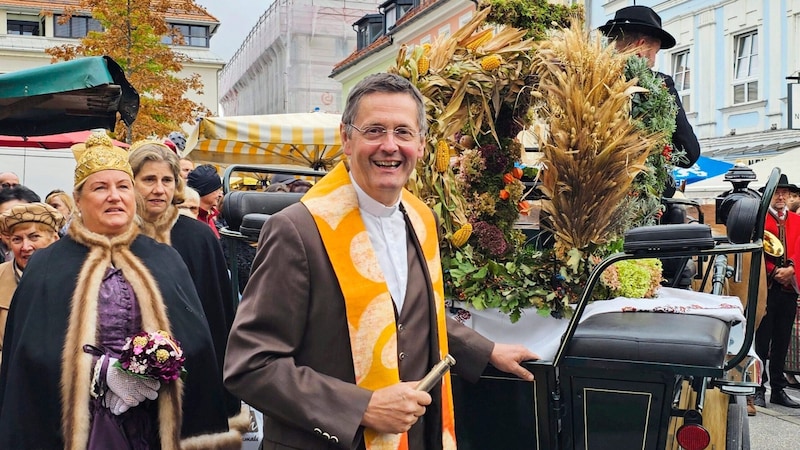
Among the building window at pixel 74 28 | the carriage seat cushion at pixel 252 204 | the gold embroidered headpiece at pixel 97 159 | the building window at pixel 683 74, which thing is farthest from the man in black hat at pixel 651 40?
the building window at pixel 74 28

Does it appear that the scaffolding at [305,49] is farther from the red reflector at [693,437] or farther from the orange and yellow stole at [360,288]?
the orange and yellow stole at [360,288]

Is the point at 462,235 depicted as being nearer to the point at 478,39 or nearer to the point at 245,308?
the point at 478,39

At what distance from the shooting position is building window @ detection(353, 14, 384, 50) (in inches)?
1523

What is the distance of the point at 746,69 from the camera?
68.5 feet

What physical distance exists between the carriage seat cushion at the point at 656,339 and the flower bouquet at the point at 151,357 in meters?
1.64

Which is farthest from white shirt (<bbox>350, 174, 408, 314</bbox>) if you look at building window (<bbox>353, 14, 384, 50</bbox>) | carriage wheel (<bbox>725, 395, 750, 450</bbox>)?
building window (<bbox>353, 14, 384, 50</bbox>)

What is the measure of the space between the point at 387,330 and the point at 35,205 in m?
3.31

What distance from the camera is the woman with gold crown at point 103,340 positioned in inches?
142

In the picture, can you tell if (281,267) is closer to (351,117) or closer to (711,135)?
(351,117)

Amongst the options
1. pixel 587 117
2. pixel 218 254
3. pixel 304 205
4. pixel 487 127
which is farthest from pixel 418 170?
pixel 218 254

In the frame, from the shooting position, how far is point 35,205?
16.3 ft

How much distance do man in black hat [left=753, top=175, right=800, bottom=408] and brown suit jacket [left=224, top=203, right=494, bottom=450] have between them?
639 centimetres

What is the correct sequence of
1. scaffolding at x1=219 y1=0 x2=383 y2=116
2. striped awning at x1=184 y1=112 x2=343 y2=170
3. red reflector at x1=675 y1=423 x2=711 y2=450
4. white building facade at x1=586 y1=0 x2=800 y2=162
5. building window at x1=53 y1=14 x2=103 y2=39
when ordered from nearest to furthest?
red reflector at x1=675 y1=423 x2=711 y2=450, striped awning at x1=184 y1=112 x2=343 y2=170, white building facade at x1=586 y1=0 x2=800 y2=162, scaffolding at x1=219 y1=0 x2=383 y2=116, building window at x1=53 y1=14 x2=103 y2=39

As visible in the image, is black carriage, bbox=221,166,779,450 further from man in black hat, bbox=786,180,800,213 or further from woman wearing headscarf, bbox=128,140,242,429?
man in black hat, bbox=786,180,800,213
